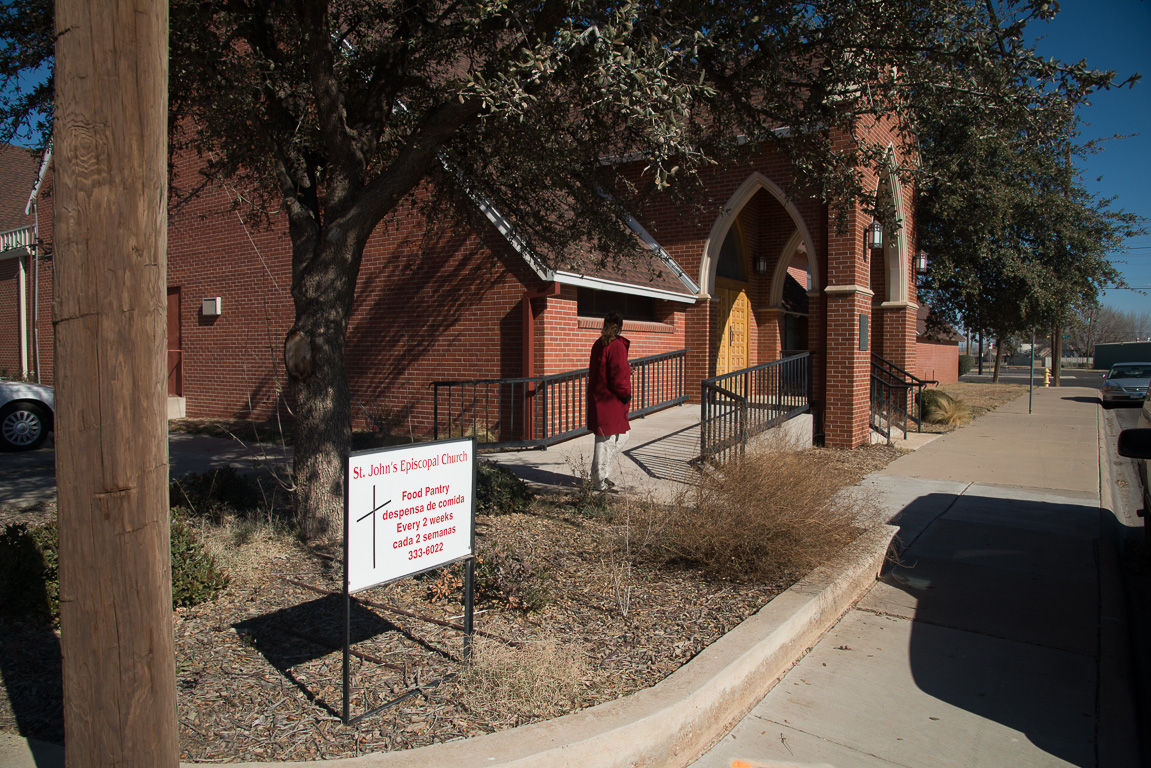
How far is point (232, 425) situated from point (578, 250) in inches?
305

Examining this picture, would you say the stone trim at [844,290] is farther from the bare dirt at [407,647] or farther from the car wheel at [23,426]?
the car wheel at [23,426]

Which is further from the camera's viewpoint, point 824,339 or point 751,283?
point 751,283

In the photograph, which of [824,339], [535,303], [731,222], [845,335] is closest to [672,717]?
[535,303]

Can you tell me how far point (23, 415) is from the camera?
10867 mm

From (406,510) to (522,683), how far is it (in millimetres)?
889

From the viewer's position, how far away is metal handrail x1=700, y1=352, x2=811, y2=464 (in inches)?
343

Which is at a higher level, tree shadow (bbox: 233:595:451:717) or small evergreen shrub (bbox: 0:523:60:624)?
small evergreen shrub (bbox: 0:523:60:624)

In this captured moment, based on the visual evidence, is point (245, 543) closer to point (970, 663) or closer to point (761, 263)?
point (970, 663)

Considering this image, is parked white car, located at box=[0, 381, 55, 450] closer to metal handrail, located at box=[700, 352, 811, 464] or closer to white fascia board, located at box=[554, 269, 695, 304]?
white fascia board, located at box=[554, 269, 695, 304]

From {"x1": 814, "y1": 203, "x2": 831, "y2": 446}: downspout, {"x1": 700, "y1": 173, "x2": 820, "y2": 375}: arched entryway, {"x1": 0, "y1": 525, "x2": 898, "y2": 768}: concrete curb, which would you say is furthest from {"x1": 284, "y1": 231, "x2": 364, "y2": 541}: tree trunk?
{"x1": 700, "y1": 173, "x2": 820, "y2": 375}: arched entryway

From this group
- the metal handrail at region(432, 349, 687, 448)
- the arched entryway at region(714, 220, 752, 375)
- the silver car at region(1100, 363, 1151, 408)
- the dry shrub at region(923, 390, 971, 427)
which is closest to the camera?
the metal handrail at region(432, 349, 687, 448)

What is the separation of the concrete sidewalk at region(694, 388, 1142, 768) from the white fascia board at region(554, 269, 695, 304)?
17.0 ft

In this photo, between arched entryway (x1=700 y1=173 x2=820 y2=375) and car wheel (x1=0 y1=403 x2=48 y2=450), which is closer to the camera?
car wheel (x1=0 y1=403 x2=48 y2=450)

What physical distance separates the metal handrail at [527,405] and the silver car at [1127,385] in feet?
60.7
